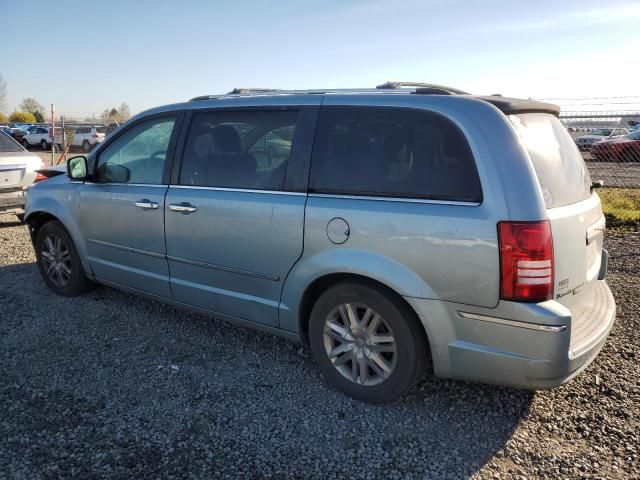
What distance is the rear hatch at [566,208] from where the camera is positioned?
267 centimetres

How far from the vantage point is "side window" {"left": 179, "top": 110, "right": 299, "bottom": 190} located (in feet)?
11.4

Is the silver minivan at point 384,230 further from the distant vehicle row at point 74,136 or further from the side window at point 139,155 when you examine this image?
the distant vehicle row at point 74,136

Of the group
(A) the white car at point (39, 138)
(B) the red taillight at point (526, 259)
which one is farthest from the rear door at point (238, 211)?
(A) the white car at point (39, 138)

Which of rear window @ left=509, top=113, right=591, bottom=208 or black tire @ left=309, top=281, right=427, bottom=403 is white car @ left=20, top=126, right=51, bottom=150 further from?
rear window @ left=509, top=113, right=591, bottom=208

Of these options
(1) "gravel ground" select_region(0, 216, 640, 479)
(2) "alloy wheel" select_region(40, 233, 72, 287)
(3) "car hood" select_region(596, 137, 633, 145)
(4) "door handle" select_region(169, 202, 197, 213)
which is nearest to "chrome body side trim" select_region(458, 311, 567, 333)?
(1) "gravel ground" select_region(0, 216, 640, 479)

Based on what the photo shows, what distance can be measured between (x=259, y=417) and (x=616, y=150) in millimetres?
19557

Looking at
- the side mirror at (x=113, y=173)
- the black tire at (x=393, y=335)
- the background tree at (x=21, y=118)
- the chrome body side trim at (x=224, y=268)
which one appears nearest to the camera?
the black tire at (x=393, y=335)

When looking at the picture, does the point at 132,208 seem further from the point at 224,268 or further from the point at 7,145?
the point at 7,145

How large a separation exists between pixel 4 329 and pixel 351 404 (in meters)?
2.97

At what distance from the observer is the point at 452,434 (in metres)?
2.93

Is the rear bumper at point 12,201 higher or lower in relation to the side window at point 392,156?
lower

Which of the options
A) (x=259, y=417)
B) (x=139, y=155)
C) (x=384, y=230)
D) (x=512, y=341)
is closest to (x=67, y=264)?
(x=139, y=155)

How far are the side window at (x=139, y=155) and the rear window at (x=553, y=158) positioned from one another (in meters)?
2.61

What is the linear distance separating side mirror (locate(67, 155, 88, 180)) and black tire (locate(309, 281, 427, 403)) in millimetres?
2571
